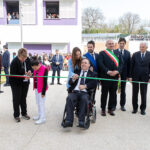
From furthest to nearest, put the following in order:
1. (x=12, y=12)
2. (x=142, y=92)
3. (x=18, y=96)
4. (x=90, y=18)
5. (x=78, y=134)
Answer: (x=90, y=18), (x=12, y=12), (x=142, y=92), (x=18, y=96), (x=78, y=134)

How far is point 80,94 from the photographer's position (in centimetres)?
368

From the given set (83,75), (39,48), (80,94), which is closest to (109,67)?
(83,75)

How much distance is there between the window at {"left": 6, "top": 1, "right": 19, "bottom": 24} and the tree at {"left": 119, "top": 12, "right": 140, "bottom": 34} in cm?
3058

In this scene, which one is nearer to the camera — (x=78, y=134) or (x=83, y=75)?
(x=78, y=134)

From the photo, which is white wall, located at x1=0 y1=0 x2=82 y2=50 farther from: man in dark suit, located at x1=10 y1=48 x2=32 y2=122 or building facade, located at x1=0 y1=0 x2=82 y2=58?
man in dark suit, located at x1=10 y1=48 x2=32 y2=122

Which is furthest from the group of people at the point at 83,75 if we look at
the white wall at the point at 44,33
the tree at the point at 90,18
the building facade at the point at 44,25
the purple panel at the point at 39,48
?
the tree at the point at 90,18

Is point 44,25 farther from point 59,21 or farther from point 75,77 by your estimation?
point 75,77

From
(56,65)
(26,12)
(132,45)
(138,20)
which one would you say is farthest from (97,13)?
(56,65)

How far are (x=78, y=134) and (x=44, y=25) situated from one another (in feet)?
50.9

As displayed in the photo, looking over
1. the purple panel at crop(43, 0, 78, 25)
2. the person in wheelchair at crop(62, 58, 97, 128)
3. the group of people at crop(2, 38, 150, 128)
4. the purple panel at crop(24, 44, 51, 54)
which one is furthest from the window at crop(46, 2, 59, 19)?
the person in wheelchair at crop(62, 58, 97, 128)

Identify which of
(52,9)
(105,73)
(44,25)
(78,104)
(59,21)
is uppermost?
(52,9)

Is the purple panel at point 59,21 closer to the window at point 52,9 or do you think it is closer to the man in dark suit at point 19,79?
the window at point 52,9

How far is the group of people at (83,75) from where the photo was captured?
372cm

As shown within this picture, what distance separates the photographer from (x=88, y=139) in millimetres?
3252
